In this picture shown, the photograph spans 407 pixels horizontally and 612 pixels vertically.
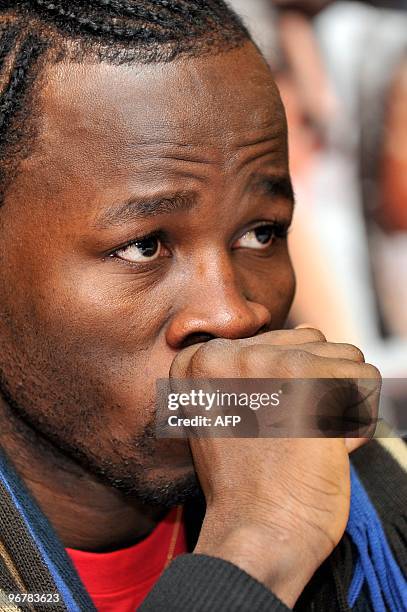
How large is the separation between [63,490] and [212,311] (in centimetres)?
46

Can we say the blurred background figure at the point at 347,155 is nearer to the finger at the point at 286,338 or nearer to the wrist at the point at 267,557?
the finger at the point at 286,338

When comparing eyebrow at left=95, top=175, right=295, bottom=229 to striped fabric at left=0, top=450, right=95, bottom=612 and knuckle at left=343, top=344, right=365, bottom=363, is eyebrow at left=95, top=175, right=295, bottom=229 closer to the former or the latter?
knuckle at left=343, top=344, right=365, bottom=363

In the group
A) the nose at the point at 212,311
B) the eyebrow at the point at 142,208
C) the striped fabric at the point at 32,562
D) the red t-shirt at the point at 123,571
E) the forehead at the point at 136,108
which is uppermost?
→ the forehead at the point at 136,108

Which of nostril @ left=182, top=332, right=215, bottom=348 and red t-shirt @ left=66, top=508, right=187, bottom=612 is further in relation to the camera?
red t-shirt @ left=66, top=508, right=187, bottom=612

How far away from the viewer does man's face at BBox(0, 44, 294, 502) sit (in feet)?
4.43

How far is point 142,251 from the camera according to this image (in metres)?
1.39

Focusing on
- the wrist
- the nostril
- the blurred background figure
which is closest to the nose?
the nostril

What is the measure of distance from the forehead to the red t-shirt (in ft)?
2.28

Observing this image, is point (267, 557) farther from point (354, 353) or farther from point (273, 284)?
point (273, 284)

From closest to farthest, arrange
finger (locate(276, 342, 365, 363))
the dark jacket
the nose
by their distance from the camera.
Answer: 1. the dark jacket
2. finger (locate(276, 342, 365, 363))
3. the nose

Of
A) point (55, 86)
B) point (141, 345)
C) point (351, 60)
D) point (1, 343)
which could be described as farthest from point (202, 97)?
point (351, 60)

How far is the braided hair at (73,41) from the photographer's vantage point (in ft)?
4.53

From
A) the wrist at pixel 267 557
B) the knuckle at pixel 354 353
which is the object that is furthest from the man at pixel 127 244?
the wrist at pixel 267 557

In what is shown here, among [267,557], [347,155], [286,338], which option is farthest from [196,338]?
[347,155]
